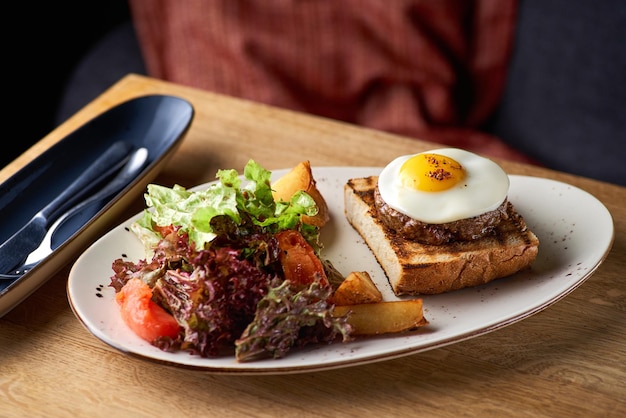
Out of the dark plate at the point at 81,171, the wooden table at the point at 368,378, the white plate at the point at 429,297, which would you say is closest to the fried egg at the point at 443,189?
Answer: the white plate at the point at 429,297

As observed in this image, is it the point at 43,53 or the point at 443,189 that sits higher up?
the point at 443,189

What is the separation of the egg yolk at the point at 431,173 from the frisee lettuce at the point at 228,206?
0.99 feet

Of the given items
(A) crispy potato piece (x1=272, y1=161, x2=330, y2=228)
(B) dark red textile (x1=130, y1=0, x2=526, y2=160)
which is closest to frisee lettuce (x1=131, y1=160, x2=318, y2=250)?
(A) crispy potato piece (x1=272, y1=161, x2=330, y2=228)

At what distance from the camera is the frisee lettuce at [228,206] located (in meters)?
1.94

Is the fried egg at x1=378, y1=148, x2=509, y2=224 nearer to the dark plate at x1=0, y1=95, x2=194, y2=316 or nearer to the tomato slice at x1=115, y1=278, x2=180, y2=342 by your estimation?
the tomato slice at x1=115, y1=278, x2=180, y2=342

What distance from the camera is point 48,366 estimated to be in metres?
1.86

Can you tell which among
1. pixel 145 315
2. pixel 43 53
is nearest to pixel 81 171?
pixel 145 315

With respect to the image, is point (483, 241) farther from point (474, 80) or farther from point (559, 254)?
point (474, 80)

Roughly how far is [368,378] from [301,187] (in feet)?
2.36

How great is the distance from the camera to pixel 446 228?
2.04 meters

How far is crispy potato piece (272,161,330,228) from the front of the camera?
226 centimetres

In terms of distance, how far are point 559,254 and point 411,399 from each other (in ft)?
2.32

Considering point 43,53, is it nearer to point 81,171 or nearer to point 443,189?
point 81,171

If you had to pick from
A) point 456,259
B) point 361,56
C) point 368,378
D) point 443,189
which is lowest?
point 361,56
